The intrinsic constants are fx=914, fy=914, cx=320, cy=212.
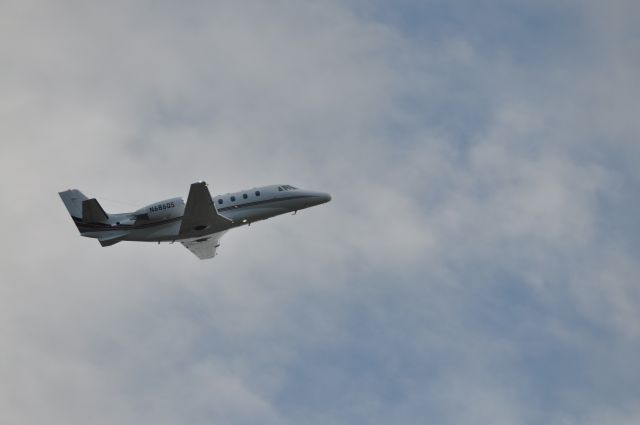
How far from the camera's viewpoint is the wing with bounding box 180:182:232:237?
212 feet

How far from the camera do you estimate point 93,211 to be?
6925cm

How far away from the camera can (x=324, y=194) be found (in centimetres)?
→ 7331

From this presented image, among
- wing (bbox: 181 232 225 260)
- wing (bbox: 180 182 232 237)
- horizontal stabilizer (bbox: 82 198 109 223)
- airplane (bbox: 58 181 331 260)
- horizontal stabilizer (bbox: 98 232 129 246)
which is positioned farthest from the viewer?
wing (bbox: 181 232 225 260)

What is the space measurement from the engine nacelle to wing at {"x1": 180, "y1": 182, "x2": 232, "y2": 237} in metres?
1.47

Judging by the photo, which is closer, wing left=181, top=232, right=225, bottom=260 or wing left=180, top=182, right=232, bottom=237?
wing left=180, top=182, right=232, bottom=237

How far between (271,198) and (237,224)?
3.53 metres

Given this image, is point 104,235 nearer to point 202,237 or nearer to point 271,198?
point 202,237

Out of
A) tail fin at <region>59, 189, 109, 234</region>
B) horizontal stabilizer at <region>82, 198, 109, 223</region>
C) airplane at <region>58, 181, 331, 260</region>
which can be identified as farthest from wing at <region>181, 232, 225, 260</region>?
tail fin at <region>59, 189, 109, 234</region>

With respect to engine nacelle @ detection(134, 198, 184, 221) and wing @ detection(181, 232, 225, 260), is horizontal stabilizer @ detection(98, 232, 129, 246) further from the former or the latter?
wing @ detection(181, 232, 225, 260)

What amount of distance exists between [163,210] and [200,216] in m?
3.66

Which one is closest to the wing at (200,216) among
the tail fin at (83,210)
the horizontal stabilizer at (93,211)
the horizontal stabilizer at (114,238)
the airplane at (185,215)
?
the airplane at (185,215)

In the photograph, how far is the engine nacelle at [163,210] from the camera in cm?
6825

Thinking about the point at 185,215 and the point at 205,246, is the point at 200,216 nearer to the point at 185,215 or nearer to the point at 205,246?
the point at 185,215

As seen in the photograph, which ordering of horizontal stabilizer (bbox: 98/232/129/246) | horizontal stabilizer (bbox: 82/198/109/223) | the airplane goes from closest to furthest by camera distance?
the airplane → horizontal stabilizer (bbox: 98/232/129/246) → horizontal stabilizer (bbox: 82/198/109/223)
